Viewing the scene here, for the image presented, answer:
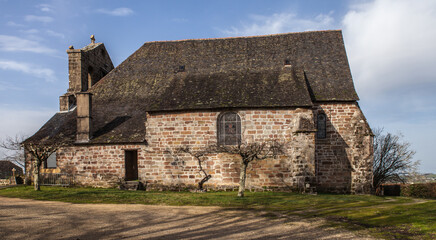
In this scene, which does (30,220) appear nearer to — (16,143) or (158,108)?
(158,108)

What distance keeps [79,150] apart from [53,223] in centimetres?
1071

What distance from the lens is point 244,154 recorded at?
15.6 metres

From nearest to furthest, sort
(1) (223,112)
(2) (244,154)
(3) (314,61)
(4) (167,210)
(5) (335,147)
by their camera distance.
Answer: (4) (167,210) → (2) (244,154) → (1) (223,112) → (5) (335,147) → (3) (314,61)

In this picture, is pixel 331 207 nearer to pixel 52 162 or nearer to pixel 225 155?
pixel 225 155

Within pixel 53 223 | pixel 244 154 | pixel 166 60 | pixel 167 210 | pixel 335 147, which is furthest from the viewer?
pixel 166 60

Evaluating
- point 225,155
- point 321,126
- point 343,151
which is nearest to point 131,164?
point 225,155

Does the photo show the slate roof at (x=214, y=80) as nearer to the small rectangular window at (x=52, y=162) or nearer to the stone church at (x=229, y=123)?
the stone church at (x=229, y=123)

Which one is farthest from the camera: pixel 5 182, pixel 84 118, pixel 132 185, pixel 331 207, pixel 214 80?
pixel 5 182

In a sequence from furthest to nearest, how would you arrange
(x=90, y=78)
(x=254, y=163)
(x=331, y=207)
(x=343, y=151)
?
(x=90, y=78), (x=343, y=151), (x=254, y=163), (x=331, y=207)

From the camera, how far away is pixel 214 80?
2039cm

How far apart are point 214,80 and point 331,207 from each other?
10.4 metres

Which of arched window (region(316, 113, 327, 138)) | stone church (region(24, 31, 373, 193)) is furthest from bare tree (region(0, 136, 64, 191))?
arched window (region(316, 113, 327, 138))

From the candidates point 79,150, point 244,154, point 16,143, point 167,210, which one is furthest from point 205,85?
point 16,143

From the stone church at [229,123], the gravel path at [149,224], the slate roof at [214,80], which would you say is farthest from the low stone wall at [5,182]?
the gravel path at [149,224]
